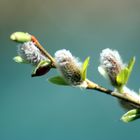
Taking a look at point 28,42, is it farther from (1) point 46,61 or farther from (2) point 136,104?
(2) point 136,104

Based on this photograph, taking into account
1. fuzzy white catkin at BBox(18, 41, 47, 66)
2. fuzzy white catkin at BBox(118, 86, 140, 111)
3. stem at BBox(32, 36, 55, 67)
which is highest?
stem at BBox(32, 36, 55, 67)

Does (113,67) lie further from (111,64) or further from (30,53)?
(30,53)

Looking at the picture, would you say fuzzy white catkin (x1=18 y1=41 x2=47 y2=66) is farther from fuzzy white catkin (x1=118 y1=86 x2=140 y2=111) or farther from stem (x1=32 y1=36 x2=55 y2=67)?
fuzzy white catkin (x1=118 y1=86 x2=140 y2=111)

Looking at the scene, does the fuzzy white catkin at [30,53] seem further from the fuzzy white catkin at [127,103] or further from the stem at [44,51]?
the fuzzy white catkin at [127,103]

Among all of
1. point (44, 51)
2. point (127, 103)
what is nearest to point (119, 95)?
point (127, 103)

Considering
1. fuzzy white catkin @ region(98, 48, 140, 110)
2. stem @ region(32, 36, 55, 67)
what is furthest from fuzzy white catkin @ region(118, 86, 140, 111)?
stem @ region(32, 36, 55, 67)
